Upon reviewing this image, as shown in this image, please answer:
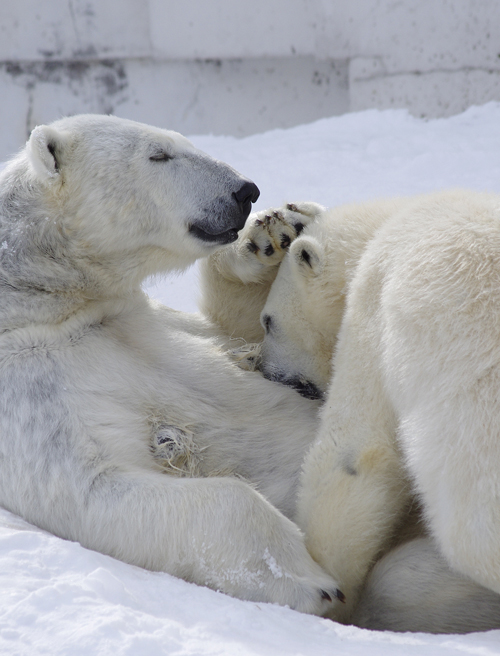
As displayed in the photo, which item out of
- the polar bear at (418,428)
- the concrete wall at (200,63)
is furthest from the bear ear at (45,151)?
the concrete wall at (200,63)

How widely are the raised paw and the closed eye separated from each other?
41 cm

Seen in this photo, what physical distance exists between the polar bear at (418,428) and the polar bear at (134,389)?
16cm

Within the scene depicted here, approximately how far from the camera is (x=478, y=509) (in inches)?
59.8

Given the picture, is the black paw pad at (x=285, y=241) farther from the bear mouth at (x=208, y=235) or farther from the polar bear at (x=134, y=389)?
the bear mouth at (x=208, y=235)

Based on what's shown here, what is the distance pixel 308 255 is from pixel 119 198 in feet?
2.00

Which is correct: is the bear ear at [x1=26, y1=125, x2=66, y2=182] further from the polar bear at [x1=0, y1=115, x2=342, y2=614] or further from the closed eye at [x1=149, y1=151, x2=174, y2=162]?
the closed eye at [x1=149, y1=151, x2=174, y2=162]

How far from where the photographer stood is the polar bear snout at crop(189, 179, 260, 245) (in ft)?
7.31

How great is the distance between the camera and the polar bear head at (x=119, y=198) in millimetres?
2131

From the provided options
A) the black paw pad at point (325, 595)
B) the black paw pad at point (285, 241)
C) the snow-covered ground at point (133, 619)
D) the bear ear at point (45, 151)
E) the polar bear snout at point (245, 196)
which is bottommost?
the black paw pad at point (325, 595)

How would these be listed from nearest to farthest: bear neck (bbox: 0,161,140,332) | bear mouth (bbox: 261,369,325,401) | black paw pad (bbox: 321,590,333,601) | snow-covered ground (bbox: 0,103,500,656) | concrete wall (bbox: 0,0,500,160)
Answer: snow-covered ground (bbox: 0,103,500,656) < black paw pad (bbox: 321,590,333,601) < bear neck (bbox: 0,161,140,332) < bear mouth (bbox: 261,369,325,401) < concrete wall (bbox: 0,0,500,160)

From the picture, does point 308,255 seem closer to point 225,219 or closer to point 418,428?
point 225,219

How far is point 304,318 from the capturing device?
2400 millimetres

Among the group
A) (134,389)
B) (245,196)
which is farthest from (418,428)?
(245,196)

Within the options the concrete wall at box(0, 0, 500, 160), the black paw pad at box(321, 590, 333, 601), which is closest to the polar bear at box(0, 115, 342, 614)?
the black paw pad at box(321, 590, 333, 601)
